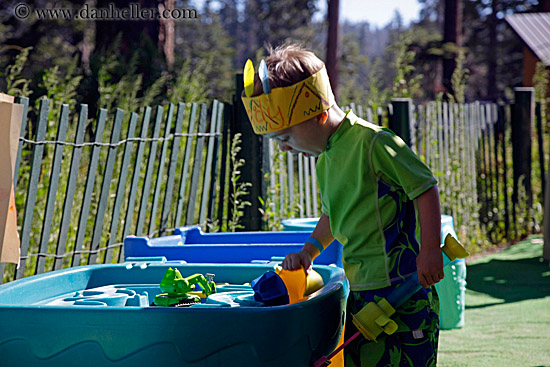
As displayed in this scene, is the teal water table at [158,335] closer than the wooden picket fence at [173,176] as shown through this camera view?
Yes

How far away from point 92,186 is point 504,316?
9.39 ft

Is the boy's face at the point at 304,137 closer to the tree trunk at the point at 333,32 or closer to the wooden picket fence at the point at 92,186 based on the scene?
the wooden picket fence at the point at 92,186

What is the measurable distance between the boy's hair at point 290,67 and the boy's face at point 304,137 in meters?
0.14

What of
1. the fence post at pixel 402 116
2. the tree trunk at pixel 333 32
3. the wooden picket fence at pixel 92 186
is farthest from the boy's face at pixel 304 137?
the tree trunk at pixel 333 32

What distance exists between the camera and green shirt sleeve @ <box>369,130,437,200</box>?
1.88 meters

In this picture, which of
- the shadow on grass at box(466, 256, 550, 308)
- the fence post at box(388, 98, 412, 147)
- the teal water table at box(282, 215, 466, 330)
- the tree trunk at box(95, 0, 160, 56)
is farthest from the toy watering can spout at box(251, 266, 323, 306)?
the tree trunk at box(95, 0, 160, 56)

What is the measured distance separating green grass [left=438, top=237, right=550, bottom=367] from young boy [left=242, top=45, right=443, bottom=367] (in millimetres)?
1600

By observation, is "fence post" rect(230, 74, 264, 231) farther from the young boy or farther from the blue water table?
the young boy

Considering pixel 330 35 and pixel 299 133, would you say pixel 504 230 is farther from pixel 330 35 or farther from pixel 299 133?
pixel 330 35

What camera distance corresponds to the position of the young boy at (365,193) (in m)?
1.91

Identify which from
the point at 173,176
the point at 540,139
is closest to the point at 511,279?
the point at 540,139

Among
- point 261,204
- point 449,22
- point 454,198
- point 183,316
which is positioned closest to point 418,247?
point 183,316

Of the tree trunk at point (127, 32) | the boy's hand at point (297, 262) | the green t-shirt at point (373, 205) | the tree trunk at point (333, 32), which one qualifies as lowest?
the boy's hand at point (297, 262)

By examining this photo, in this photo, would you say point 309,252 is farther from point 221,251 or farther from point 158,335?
point 158,335
